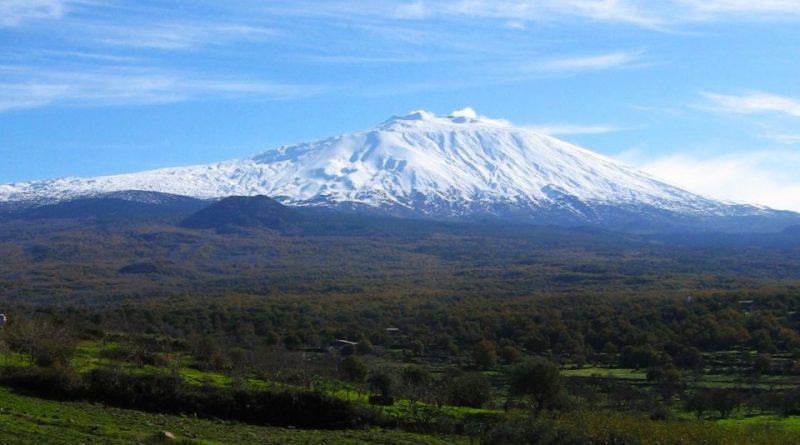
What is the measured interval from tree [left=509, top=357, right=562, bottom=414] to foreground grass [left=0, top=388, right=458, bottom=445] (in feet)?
20.3

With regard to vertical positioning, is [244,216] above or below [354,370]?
above

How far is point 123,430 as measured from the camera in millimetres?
22406

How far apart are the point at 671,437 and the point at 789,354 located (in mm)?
31498

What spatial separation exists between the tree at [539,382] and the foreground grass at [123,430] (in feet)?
20.3

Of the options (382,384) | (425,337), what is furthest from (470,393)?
(425,337)

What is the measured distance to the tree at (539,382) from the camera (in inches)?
1321

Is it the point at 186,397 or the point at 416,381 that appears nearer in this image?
the point at 186,397

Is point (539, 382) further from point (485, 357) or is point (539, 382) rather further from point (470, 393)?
point (485, 357)

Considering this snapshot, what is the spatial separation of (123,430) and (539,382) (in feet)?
52.4

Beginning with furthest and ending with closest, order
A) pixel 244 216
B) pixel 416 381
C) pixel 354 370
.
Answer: pixel 244 216
pixel 354 370
pixel 416 381

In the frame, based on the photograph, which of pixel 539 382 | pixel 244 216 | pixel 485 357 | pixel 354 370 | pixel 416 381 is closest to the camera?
pixel 539 382

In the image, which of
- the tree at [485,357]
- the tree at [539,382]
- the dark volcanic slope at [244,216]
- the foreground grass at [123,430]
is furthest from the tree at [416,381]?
the dark volcanic slope at [244,216]

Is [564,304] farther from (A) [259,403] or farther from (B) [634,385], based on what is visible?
(A) [259,403]

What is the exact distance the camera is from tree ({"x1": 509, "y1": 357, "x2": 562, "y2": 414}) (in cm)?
3356
